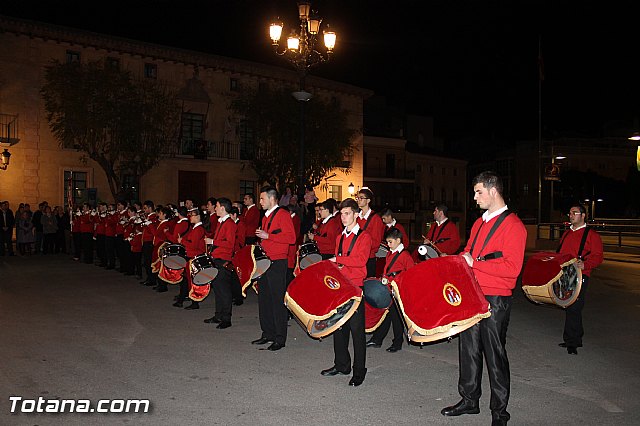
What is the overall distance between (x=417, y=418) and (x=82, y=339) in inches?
211

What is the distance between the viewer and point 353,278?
22.2 ft

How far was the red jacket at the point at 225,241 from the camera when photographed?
987 cm

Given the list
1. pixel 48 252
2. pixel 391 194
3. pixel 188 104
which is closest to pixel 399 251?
pixel 48 252

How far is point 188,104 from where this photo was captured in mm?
37656

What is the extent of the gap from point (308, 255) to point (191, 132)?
1150 inches

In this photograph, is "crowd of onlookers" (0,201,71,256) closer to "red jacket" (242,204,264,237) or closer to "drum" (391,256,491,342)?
"red jacket" (242,204,264,237)

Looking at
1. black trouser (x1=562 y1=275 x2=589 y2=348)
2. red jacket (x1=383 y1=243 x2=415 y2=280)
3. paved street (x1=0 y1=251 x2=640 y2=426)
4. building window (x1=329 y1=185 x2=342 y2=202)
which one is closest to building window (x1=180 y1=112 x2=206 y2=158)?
building window (x1=329 y1=185 x2=342 y2=202)

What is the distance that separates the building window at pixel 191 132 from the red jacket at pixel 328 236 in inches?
1079

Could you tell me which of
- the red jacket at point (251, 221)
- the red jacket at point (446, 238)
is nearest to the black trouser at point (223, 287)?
the red jacket at point (446, 238)

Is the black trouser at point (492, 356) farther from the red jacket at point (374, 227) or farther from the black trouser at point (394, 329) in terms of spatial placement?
the red jacket at point (374, 227)

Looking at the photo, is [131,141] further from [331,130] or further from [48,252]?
[331,130]

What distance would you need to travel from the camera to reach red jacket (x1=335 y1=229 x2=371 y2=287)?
6695 mm

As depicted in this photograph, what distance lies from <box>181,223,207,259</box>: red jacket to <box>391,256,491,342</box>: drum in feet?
22.8

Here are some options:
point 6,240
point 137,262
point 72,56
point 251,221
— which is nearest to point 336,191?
point 72,56
